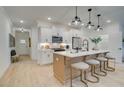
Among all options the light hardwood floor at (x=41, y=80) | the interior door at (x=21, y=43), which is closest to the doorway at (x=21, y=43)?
the interior door at (x=21, y=43)

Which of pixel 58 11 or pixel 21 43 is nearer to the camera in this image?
pixel 58 11

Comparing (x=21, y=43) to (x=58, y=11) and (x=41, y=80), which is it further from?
(x=41, y=80)

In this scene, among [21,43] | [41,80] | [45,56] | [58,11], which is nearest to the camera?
[41,80]

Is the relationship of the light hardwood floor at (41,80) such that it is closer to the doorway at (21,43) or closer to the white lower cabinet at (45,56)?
the white lower cabinet at (45,56)

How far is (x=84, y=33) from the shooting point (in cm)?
801

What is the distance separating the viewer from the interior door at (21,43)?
33.9ft

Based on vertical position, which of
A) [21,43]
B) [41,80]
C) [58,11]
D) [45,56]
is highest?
[58,11]

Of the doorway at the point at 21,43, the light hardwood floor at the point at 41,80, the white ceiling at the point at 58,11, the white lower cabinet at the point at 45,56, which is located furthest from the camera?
the doorway at the point at 21,43

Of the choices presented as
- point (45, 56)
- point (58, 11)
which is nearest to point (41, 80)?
point (45, 56)

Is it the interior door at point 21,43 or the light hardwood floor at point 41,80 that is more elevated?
the interior door at point 21,43

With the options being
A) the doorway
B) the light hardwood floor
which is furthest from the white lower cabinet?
the doorway

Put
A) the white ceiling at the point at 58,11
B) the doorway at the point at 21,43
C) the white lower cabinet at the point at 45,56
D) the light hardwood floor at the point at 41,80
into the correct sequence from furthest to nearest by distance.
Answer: the doorway at the point at 21,43 → the white lower cabinet at the point at 45,56 → the white ceiling at the point at 58,11 → the light hardwood floor at the point at 41,80

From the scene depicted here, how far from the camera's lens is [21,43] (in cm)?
1049

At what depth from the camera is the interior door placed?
10.3 m
